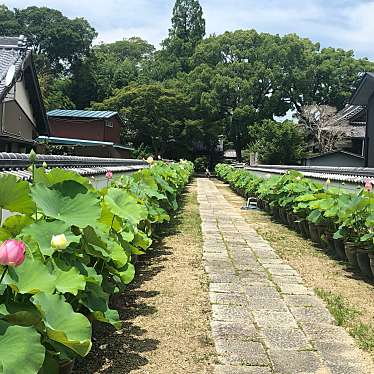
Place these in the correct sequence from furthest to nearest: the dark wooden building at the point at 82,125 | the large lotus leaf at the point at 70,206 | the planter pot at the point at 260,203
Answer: the dark wooden building at the point at 82,125 < the planter pot at the point at 260,203 < the large lotus leaf at the point at 70,206

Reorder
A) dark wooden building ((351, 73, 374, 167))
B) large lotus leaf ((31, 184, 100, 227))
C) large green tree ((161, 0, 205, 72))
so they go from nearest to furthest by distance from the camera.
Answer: large lotus leaf ((31, 184, 100, 227))
dark wooden building ((351, 73, 374, 167))
large green tree ((161, 0, 205, 72))

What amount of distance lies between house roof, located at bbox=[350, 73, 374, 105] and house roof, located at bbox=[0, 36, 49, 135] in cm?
1061

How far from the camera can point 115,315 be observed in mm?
2539

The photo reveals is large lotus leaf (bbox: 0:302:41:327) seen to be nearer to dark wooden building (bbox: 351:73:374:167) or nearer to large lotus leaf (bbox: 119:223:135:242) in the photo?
large lotus leaf (bbox: 119:223:135:242)

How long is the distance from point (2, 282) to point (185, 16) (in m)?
52.3

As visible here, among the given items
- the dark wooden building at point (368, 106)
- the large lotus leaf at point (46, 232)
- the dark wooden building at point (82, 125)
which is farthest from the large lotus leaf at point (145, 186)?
the dark wooden building at point (82, 125)

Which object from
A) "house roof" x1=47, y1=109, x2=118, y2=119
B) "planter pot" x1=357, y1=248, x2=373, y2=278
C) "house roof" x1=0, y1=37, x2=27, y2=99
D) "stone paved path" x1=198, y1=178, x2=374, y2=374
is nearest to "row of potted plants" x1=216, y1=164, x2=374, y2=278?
"planter pot" x1=357, y1=248, x2=373, y2=278

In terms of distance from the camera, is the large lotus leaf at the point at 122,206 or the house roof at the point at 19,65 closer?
the large lotus leaf at the point at 122,206

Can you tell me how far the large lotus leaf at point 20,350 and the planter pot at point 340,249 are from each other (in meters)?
4.85

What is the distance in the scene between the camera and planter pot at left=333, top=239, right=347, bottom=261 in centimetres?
583

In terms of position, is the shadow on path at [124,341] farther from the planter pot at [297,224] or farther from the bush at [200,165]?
the bush at [200,165]

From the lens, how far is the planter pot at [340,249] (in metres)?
5.83

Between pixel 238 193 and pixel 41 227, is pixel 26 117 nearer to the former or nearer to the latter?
pixel 238 193

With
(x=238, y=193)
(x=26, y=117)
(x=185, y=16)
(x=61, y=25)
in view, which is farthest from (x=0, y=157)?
(x=185, y=16)
